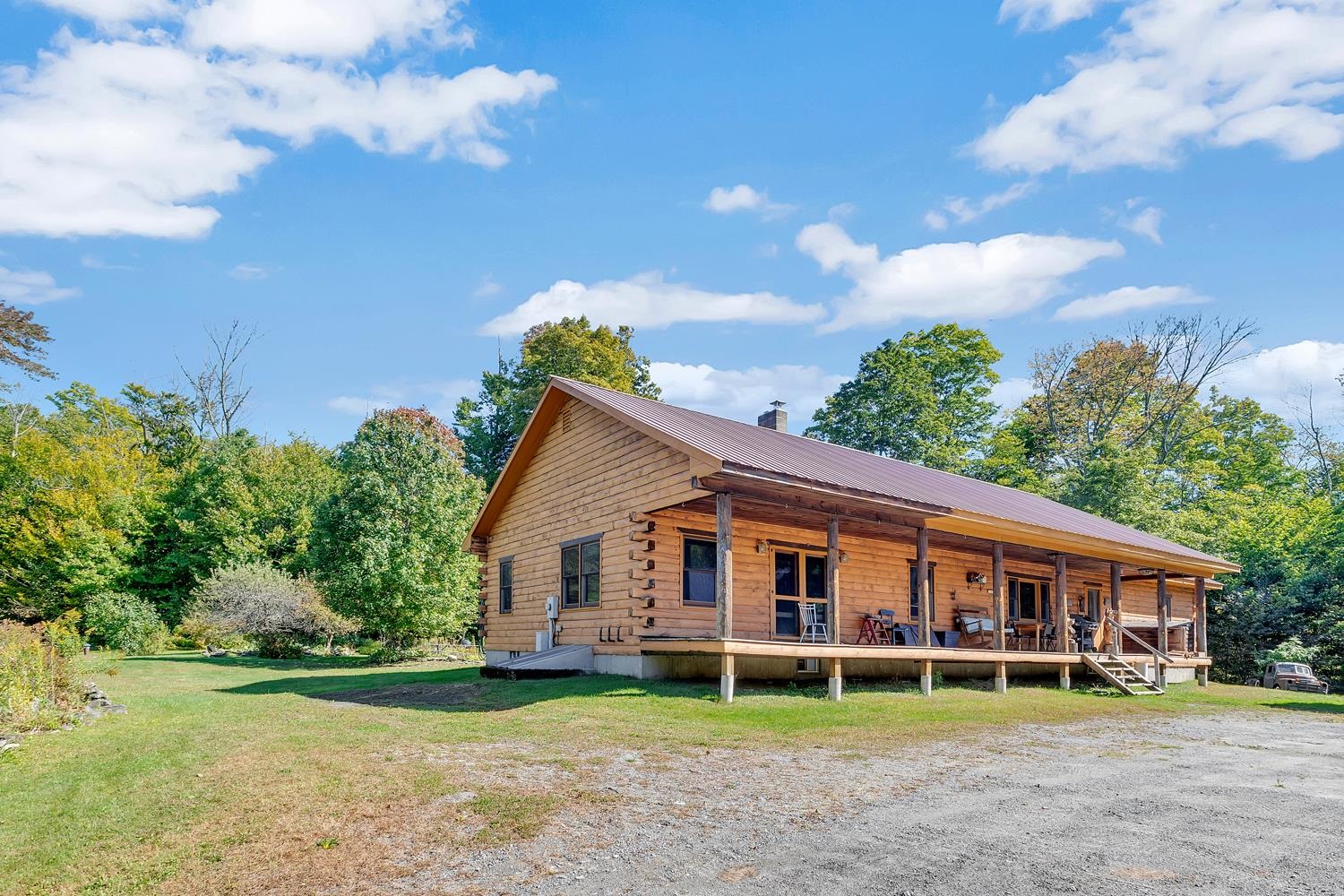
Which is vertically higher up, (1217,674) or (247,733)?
(247,733)

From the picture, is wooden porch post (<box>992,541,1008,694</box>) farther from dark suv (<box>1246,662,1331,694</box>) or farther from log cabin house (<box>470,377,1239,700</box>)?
dark suv (<box>1246,662,1331,694</box>)

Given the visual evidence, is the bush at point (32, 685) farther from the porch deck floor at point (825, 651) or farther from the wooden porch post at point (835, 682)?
the wooden porch post at point (835, 682)

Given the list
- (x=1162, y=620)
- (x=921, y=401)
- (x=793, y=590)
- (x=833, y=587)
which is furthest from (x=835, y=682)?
(x=921, y=401)

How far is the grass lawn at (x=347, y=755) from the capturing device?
543 cm

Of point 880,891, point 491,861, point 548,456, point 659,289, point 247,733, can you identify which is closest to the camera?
point 880,891

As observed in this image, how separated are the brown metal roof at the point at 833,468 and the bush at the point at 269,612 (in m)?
14.7

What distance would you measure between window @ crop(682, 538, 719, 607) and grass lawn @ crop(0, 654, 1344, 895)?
212cm

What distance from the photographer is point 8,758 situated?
849cm

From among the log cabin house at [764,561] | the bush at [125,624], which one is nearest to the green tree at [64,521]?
the bush at [125,624]

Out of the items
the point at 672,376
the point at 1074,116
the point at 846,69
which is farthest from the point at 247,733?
the point at 672,376

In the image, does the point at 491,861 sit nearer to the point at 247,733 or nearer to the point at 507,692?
the point at 247,733

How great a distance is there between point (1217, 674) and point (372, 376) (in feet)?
130

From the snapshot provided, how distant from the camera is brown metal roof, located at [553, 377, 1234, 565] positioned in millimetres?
13406

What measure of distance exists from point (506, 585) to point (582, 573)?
453 cm
